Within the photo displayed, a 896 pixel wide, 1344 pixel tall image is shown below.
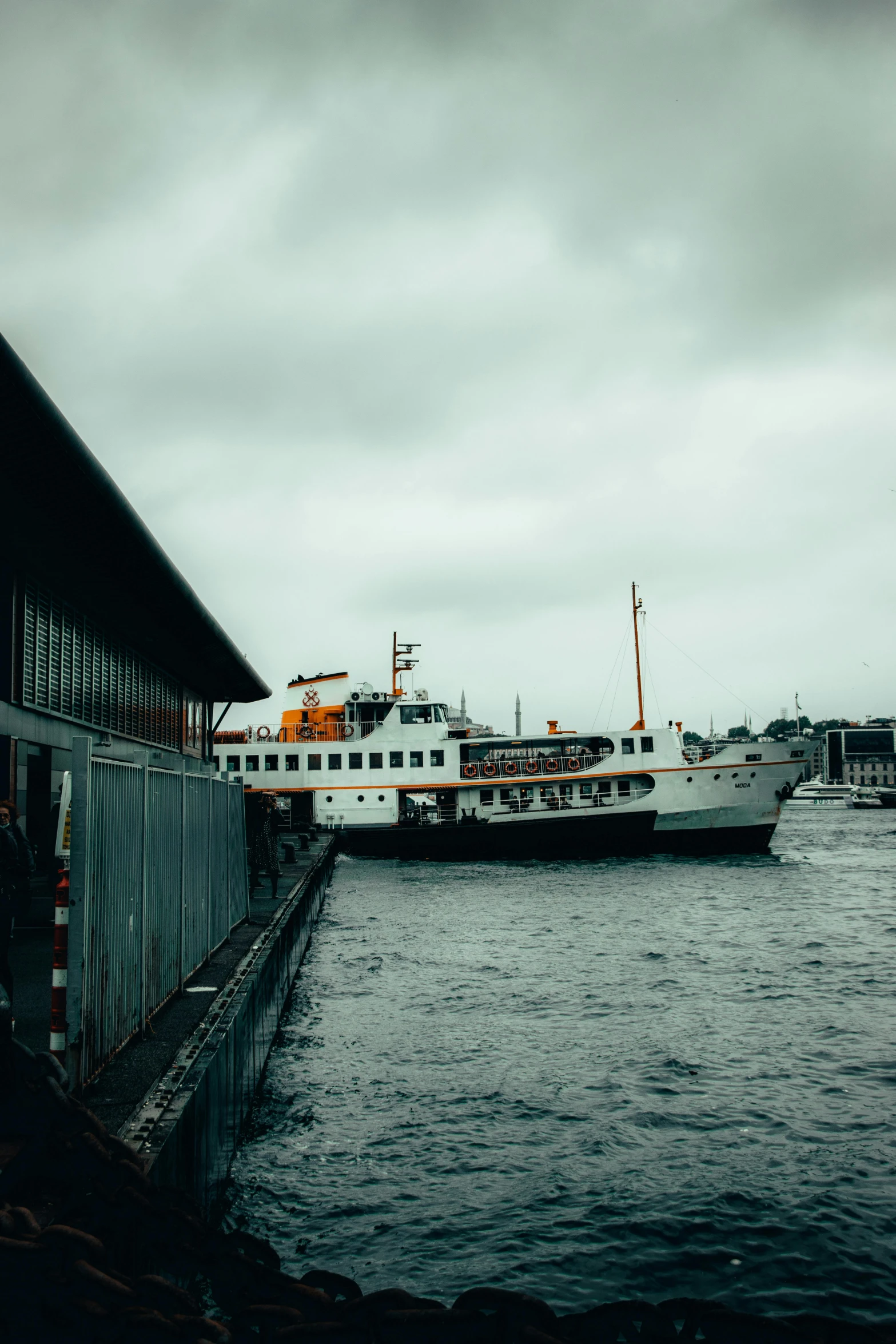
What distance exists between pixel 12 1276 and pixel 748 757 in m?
35.4

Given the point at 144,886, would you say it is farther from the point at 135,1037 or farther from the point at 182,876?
the point at 182,876

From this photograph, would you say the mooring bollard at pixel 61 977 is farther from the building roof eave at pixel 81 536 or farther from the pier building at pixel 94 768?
the building roof eave at pixel 81 536

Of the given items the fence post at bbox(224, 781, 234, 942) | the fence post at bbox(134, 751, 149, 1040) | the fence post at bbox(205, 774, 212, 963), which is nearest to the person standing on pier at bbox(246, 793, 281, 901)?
the fence post at bbox(224, 781, 234, 942)

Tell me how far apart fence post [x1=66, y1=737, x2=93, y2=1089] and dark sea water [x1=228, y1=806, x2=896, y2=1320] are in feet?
6.15

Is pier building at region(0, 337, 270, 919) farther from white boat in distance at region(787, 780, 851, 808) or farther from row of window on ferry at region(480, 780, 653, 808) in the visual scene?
white boat in distance at region(787, 780, 851, 808)

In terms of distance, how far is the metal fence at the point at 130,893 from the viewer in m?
5.36

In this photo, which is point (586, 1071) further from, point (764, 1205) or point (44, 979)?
point (44, 979)

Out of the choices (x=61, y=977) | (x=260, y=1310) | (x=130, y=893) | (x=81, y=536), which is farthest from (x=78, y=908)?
(x=81, y=536)

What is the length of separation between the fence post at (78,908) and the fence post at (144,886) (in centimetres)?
117

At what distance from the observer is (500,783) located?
3788 cm

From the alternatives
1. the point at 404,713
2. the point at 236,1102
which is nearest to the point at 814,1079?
the point at 236,1102

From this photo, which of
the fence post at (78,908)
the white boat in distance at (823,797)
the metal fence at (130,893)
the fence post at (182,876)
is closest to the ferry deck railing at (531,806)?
the metal fence at (130,893)

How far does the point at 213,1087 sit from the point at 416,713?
32931mm

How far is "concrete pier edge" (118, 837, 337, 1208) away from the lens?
192 inches
